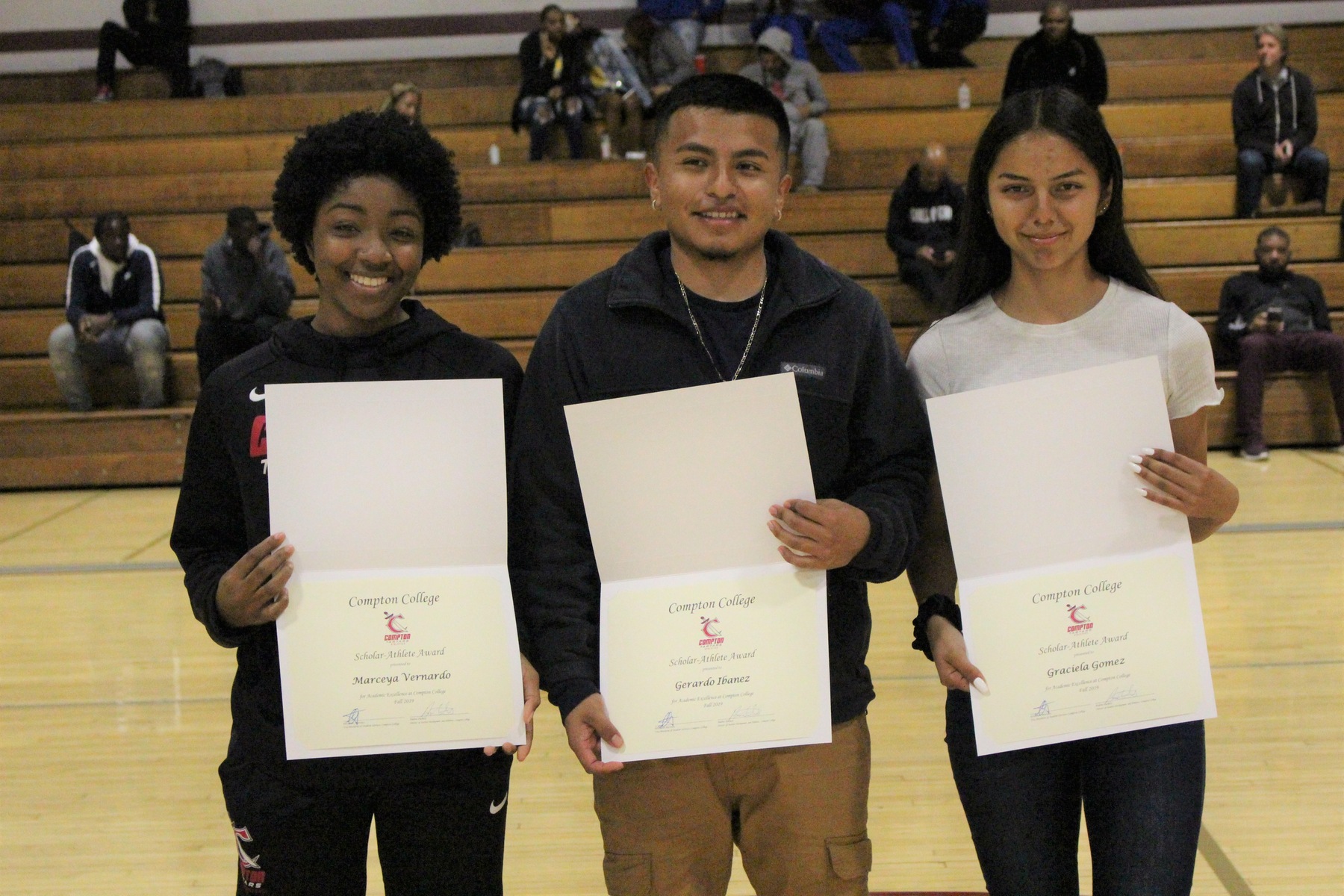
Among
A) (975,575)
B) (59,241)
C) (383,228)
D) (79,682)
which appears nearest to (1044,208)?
(975,575)

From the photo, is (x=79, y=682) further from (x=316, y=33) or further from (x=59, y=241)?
(x=316, y=33)

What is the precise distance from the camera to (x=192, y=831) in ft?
8.93

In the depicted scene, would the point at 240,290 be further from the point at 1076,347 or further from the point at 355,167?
the point at 1076,347

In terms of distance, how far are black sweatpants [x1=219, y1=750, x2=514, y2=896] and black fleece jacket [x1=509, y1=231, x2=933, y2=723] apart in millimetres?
183

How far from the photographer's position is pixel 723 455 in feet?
4.85

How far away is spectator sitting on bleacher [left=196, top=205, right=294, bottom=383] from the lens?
640cm

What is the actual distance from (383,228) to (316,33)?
30.8 feet

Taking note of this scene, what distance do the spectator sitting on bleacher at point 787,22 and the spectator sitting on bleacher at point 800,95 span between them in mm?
235

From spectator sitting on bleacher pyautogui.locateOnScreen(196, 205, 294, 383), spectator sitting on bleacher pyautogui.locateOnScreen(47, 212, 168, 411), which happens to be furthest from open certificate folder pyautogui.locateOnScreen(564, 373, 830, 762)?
spectator sitting on bleacher pyautogui.locateOnScreen(47, 212, 168, 411)

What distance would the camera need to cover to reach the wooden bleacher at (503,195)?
6617 millimetres

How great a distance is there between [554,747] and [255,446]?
1.81m

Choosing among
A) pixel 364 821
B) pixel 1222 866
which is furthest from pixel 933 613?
pixel 1222 866

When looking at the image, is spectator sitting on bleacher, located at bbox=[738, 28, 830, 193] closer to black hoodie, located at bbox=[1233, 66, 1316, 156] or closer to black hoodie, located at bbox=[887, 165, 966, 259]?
black hoodie, located at bbox=[887, 165, 966, 259]

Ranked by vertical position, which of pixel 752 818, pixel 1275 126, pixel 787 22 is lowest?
pixel 752 818
